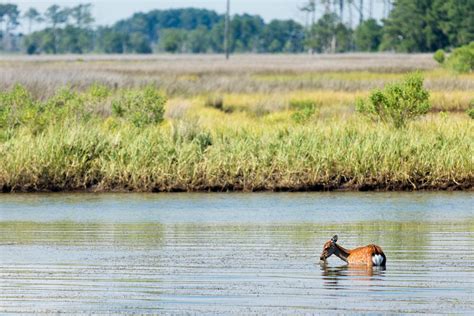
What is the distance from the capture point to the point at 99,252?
13281 mm

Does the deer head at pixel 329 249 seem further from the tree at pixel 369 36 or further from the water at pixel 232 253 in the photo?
the tree at pixel 369 36

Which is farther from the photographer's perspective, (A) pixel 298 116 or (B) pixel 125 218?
(A) pixel 298 116

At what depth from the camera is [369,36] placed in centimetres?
11588

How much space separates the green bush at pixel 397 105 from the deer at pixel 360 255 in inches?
482

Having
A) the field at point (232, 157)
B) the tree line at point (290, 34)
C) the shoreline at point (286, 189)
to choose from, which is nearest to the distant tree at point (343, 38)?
the tree line at point (290, 34)

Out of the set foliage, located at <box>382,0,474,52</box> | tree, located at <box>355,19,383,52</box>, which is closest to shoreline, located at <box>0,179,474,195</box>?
foliage, located at <box>382,0,474,52</box>

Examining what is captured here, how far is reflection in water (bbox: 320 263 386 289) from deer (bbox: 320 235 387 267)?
5 centimetres

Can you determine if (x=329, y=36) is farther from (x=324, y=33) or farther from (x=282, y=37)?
(x=282, y=37)

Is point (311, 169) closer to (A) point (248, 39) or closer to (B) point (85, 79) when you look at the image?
(B) point (85, 79)

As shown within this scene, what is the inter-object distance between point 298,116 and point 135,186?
662 cm

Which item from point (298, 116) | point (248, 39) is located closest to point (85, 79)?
point (298, 116)

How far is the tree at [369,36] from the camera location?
11631 centimetres

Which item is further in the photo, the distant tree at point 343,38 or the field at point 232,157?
the distant tree at point 343,38

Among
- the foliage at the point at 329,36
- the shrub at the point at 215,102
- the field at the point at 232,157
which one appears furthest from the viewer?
the foliage at the point at 329,36
